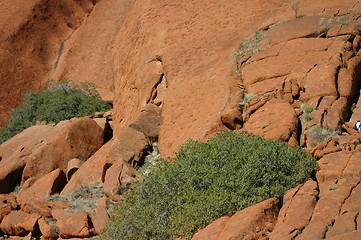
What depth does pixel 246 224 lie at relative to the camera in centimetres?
1004

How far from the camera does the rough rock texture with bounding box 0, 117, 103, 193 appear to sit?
1705cm

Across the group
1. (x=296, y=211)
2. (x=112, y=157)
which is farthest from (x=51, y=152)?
(x=296, y=211)

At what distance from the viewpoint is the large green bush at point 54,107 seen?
22.2 m

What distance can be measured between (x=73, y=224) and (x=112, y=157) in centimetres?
211

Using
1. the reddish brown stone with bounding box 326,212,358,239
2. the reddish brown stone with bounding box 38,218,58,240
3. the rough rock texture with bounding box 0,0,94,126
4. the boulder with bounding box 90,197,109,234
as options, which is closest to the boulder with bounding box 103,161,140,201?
the boulder with bounding box 90,197,109,234

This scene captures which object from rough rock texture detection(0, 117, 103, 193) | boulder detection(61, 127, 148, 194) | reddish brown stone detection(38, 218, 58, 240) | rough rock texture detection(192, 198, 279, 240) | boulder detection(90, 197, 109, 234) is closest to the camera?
rough rock texture detection(192, 198, 279, 240)

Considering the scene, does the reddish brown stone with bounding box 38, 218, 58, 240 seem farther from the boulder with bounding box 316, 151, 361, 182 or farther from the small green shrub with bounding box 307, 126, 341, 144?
the boulder with bounding box 316, 151, 361, 182

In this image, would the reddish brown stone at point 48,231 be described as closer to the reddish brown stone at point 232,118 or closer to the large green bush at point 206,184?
the large green bush at point 206,184

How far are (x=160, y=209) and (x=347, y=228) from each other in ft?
13.0

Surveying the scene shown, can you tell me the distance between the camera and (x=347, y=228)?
9.06 metres

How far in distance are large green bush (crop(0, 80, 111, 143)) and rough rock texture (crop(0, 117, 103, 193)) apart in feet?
13.8

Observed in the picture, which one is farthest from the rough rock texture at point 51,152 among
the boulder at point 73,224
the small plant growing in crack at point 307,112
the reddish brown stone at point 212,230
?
the reddish brown stone at point 212,230

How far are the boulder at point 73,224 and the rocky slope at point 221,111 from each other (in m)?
0.03

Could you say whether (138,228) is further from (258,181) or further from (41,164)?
(41,164)
